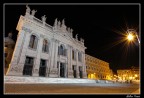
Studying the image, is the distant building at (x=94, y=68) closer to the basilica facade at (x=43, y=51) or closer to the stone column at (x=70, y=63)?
the basilica facade at (x=43, y=51)

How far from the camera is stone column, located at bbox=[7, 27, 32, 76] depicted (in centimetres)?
1790

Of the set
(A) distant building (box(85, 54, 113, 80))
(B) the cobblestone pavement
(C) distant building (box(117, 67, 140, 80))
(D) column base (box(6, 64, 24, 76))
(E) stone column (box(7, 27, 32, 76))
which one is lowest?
(C) distant building (box(117, 67, 140, 80))

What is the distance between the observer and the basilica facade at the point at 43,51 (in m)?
19.7

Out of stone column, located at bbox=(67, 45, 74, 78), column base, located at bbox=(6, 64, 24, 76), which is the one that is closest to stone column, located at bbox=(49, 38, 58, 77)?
stone column, located at bbox=(67, 45, 74, 78)

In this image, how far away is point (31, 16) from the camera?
22.3 meters

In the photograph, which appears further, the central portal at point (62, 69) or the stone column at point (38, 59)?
the central portal at point (62, 69)

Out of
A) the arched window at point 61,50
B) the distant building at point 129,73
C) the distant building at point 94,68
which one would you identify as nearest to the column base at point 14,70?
the arched window at point 61,50

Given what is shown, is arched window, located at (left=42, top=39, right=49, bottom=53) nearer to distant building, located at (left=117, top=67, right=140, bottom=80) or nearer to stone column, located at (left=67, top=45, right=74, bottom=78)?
stone column, located at (left=67, top=45, right=74, bottom=78)

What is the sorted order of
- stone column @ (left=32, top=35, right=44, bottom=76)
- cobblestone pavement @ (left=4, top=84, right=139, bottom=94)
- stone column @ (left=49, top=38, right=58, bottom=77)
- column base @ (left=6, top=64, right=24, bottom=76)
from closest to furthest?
cobblestone pavement @ (left=4, top=84, right=139, bottom=94), column base @ (left=6, top=64, right=24, bottom=76), stone column @ (left=32, top=35, right=44, bottom=76), stone column @ (left=49, top=38, right=58, bottom=77)

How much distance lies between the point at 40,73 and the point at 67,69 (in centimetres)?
653

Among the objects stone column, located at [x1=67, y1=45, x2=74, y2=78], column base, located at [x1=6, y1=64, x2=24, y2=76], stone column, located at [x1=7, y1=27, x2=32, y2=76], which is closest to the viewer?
column base, located at [x1=6, y1=64, x2=24, y2=76]

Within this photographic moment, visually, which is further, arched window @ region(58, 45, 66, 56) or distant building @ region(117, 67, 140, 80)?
distant building @ region(117, 67, 140, 80)

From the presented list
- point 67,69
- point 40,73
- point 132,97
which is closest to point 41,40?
point 40,73

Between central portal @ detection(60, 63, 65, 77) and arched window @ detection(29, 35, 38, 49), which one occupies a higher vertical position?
arched window @ detection(29, 35, 38, 49)
